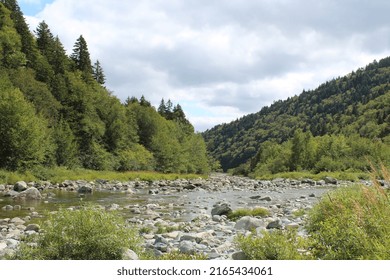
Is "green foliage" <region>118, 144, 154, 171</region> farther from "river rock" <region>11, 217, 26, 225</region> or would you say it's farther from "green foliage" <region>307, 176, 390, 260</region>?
"green foliage" <region>307, 176, 390, 260</region>

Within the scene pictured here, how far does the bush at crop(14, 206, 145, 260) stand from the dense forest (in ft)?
115

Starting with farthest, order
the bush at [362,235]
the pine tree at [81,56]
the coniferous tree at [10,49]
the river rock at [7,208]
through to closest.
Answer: the pine tree at [81,56]
the coniferous tree at [10,49]
the river rock at [7,208]
the bush at [362,235]

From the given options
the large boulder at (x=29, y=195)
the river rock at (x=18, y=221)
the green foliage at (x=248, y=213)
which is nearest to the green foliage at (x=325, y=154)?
the large boulder at (x=29, y=195)

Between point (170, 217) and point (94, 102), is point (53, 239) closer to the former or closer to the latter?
point (170, 217)

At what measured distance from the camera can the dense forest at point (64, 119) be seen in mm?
39875

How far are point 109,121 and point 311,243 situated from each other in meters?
73.4

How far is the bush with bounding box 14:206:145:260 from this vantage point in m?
6.84

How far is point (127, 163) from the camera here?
71812 millimetres

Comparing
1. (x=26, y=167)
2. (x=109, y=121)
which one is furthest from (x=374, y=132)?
(x=26, y=167)

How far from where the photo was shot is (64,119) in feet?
213

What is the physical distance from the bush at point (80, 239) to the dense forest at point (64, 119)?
35141 mm

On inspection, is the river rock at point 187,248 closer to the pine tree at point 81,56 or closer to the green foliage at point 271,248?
the green foliage at point 271,248

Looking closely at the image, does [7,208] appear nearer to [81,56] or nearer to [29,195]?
[29,195]

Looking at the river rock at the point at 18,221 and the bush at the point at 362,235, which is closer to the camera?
the bush at the point at 362,235
